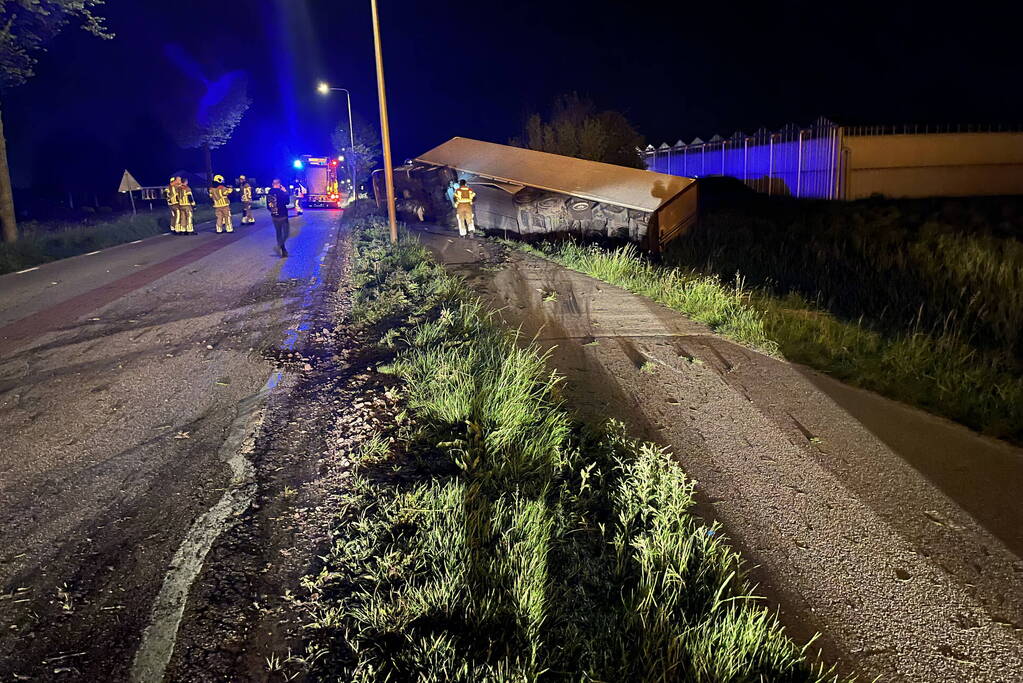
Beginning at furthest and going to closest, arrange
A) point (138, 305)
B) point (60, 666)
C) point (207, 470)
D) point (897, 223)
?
point (897, 223) → point (138, 305) → point (207, 470) → point (60, 666)

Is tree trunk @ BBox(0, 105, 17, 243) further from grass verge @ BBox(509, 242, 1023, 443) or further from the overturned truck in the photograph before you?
grass verge @ BBox(509, 242, 1023, 443)

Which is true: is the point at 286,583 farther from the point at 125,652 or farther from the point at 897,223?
the point at 897,223

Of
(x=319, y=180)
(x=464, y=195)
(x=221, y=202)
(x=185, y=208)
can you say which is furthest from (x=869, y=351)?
(x=319, y=180)

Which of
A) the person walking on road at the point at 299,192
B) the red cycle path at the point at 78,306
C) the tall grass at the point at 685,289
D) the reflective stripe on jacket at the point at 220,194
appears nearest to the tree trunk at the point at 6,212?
the reflective stripe on jacket at the point at 220,194

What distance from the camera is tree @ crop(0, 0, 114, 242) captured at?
59.9 feet

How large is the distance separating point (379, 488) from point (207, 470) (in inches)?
56.4

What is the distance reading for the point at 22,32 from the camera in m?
19.6

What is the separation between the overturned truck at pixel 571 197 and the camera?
47.6 feet

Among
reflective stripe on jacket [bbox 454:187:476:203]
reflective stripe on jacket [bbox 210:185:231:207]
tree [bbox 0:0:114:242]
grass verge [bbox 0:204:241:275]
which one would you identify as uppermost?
tree [bbox 0:0:114:242]

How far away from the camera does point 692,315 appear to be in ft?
29.4

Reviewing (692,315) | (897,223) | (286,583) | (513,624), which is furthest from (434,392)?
(897,223)

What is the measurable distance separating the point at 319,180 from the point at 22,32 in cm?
1910

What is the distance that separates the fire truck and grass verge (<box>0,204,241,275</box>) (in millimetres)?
10404

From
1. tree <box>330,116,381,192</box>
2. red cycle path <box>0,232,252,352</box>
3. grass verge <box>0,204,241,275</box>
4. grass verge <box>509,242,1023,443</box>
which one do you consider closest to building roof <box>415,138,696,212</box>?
grass verge <box>509,242,1023,443</box>
